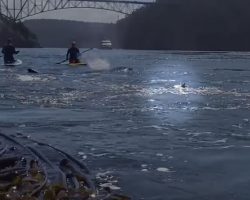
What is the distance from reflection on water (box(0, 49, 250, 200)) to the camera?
8758mm

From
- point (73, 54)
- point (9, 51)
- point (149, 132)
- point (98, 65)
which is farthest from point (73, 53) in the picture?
point (149, 132)

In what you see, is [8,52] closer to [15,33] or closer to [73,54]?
A: [73,54]

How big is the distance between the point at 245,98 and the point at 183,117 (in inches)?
241

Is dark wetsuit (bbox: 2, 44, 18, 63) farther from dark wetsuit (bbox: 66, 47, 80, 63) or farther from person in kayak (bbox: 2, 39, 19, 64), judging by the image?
dark wetsuit (bbox: 66, 47, 80, 63)

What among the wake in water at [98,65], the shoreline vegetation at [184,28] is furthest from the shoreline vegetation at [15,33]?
the wake in water at [98,65]

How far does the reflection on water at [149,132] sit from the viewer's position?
8.76 metres

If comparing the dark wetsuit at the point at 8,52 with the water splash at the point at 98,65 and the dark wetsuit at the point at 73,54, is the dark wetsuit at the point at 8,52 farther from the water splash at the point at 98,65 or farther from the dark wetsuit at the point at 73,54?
the water splash at the point at 98,65

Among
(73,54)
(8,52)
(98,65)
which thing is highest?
(8,52)

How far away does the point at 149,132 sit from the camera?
13.2m

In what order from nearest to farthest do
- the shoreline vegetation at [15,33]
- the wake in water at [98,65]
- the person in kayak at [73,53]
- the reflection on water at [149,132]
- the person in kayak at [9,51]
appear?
the reflection on water at [149,132] < the person in kayak at [9,51] < the person in kayak at [73,53] < the wake in water at [98,65] < the shoreline vegetation at [15,33]

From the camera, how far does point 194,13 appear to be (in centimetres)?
14288

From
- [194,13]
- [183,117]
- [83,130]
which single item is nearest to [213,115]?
[183,117]

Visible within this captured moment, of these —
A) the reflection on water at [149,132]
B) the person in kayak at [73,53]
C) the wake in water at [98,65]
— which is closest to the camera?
the reflection on water at [149,132]

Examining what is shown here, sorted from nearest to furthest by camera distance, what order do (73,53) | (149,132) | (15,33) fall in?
(149,132) → (73,53) → (15,33)
